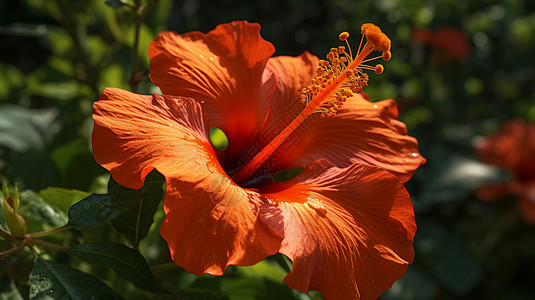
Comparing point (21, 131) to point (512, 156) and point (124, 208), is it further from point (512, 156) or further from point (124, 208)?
point (512, 156)

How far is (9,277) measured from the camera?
0.96 meters

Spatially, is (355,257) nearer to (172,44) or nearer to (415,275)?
(172,44)

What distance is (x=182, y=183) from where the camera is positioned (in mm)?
749

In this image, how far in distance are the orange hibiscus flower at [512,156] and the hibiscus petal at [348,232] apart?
1641 mm

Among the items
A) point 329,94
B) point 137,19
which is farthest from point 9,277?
point 329,94

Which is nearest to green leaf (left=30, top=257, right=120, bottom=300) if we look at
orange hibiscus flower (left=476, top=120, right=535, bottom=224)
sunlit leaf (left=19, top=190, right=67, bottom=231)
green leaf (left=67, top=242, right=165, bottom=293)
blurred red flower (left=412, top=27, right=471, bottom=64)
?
green leaf (left=67, top=242, right=165, bottom=293)

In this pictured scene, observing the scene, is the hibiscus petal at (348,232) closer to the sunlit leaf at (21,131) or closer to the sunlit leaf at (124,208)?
the sunlit leaf at (124,208)

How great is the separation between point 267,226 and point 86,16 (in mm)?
1833

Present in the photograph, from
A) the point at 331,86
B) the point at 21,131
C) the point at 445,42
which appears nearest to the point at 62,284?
the point at 331,86

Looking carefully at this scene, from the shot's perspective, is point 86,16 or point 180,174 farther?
point 86,16

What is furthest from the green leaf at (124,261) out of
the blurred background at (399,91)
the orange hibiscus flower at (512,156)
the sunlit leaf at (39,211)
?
the orange hibiscus flower at (512,156)

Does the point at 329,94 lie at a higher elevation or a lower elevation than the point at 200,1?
higher

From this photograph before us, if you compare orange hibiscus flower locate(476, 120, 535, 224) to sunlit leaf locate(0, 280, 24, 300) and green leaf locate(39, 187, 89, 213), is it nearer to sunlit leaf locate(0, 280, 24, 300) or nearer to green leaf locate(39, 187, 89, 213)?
green leaf locate(39, 187, 89, 213)

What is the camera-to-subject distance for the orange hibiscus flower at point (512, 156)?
91.7 inches
